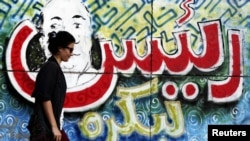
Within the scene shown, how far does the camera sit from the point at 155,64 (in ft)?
23.6

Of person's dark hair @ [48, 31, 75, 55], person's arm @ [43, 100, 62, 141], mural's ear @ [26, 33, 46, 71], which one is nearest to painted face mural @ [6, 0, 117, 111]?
mural's ear @ [26, 33, 46, 71]

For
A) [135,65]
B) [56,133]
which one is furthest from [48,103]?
[135,65]

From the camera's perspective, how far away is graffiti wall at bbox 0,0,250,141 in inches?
273

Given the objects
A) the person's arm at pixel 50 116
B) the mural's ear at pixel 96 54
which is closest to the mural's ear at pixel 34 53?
the mural's ear at pixel 96 54

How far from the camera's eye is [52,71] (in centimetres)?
493

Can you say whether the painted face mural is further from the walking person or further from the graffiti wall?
the walking person

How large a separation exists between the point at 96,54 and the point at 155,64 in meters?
0.70

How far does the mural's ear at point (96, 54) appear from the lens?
23.3 feet

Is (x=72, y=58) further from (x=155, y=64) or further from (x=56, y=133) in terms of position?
(x=56, y=133)

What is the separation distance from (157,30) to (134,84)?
685 millimetres

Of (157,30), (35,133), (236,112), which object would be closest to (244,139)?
(236,112)

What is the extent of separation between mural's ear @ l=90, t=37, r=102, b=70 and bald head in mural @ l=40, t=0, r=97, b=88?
34mm

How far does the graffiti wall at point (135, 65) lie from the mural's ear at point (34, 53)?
11 mm

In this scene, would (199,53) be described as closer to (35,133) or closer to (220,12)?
(220,12)
